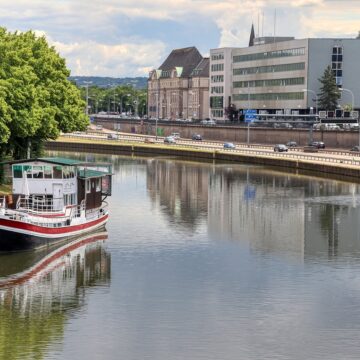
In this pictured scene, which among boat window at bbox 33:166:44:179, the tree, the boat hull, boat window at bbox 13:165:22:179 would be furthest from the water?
the tree

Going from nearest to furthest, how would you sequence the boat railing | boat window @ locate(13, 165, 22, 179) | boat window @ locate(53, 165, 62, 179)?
the boat railing < boat window @ locate(13, 165, 22, 179) < boat window @ locate(53, 165, 62, 179)

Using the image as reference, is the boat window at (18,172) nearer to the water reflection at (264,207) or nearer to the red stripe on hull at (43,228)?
the red stripe on hull at (43,228)

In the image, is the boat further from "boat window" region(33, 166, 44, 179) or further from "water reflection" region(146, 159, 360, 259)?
"water reflection" region(146, 159, 360, 259)

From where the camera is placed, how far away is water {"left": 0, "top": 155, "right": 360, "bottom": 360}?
50.8 metres

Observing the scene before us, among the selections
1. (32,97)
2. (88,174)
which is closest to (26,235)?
(88,174)

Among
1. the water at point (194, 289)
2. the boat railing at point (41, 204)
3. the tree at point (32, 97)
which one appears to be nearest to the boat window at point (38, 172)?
the boat railing at point (41, 204)

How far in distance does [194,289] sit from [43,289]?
31.0 ft

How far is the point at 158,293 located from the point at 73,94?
7110cm

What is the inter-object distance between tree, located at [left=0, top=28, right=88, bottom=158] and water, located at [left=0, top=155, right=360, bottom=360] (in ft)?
43.5

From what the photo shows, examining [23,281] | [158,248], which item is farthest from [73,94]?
[23,281]

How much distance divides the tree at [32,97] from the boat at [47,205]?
13.8 meters

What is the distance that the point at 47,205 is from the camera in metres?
77.4

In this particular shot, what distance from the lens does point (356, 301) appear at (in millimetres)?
60094

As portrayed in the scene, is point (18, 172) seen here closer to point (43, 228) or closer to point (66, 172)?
point (66, 172)
